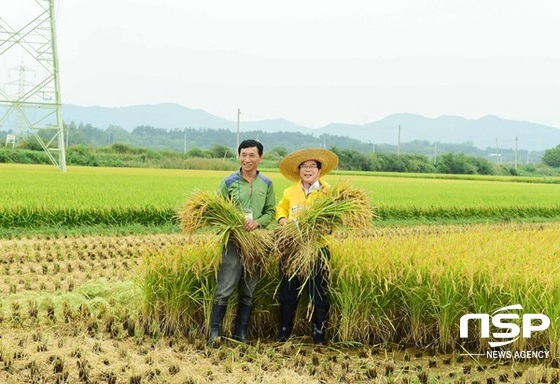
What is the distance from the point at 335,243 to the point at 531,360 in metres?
1.89

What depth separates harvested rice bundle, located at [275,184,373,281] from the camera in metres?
5.21

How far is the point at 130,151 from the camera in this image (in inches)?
2335

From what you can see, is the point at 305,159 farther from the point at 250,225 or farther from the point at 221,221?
the point at 221,221

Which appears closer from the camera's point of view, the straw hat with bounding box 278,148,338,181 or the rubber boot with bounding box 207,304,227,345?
the rubber boot with bounding box 207,304,227,345

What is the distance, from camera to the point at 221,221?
528 centimetres

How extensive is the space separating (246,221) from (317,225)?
0.56m

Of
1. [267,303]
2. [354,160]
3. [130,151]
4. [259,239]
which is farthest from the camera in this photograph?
[130,151]

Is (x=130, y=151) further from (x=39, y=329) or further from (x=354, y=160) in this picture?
(x=39, y=329)

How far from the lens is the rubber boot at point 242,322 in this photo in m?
5.41

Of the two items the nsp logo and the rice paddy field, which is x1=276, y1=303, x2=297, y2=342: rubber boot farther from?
the nsp logo

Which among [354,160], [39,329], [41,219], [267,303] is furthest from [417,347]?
[354,160]

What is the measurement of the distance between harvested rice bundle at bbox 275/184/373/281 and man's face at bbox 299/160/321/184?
0.24 m

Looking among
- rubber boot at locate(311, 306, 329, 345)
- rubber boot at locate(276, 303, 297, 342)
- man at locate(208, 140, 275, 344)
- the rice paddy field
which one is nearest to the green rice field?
the rice paddy field

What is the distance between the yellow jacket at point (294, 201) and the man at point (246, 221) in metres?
0.09
